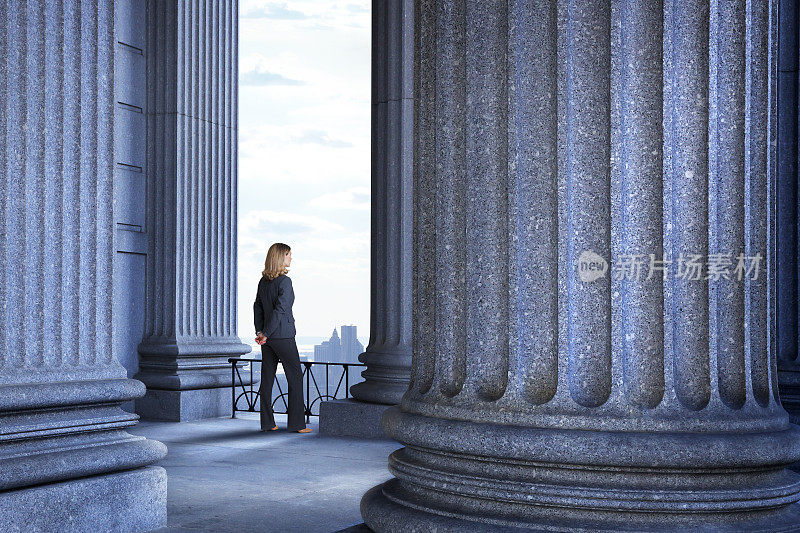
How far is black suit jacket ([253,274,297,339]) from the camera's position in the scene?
38.1ft

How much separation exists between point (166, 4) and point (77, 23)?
7.65 meters

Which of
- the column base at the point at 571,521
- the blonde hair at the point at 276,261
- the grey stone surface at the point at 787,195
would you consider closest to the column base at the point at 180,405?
the blonde hair at the point at 276,261

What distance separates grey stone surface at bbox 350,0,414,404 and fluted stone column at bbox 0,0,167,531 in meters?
5.47

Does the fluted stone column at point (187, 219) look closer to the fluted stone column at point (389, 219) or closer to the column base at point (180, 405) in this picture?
the column base at point (180, 405)

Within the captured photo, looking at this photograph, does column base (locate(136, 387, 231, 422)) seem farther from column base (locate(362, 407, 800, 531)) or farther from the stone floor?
column base (locate(362, 407, 800, 531))

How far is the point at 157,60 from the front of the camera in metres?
13.6

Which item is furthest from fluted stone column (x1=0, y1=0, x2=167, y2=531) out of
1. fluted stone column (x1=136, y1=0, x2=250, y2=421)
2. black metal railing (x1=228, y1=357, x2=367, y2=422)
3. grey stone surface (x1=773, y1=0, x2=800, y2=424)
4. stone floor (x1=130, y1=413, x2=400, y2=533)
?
black metal railing (x1=228, y1=357, x2=367, y2=422)

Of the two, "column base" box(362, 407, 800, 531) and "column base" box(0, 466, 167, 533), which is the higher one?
"column base" box(362, 407, 800, 531)

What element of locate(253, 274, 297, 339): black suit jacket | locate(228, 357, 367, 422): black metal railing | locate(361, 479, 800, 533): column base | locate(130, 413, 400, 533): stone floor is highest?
locate(253, 274, 297, 339): black suit jacket

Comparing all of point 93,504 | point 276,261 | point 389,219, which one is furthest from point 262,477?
point 389,219

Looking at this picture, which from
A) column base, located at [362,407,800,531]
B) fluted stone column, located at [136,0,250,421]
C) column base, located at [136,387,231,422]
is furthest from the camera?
fluted stone column, located at [136,0,250,421]

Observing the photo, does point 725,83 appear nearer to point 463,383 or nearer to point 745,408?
point 745,408

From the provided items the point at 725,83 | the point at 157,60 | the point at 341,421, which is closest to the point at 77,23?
the point at 725,83

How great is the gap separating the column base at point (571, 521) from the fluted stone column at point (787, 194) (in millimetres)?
5001
